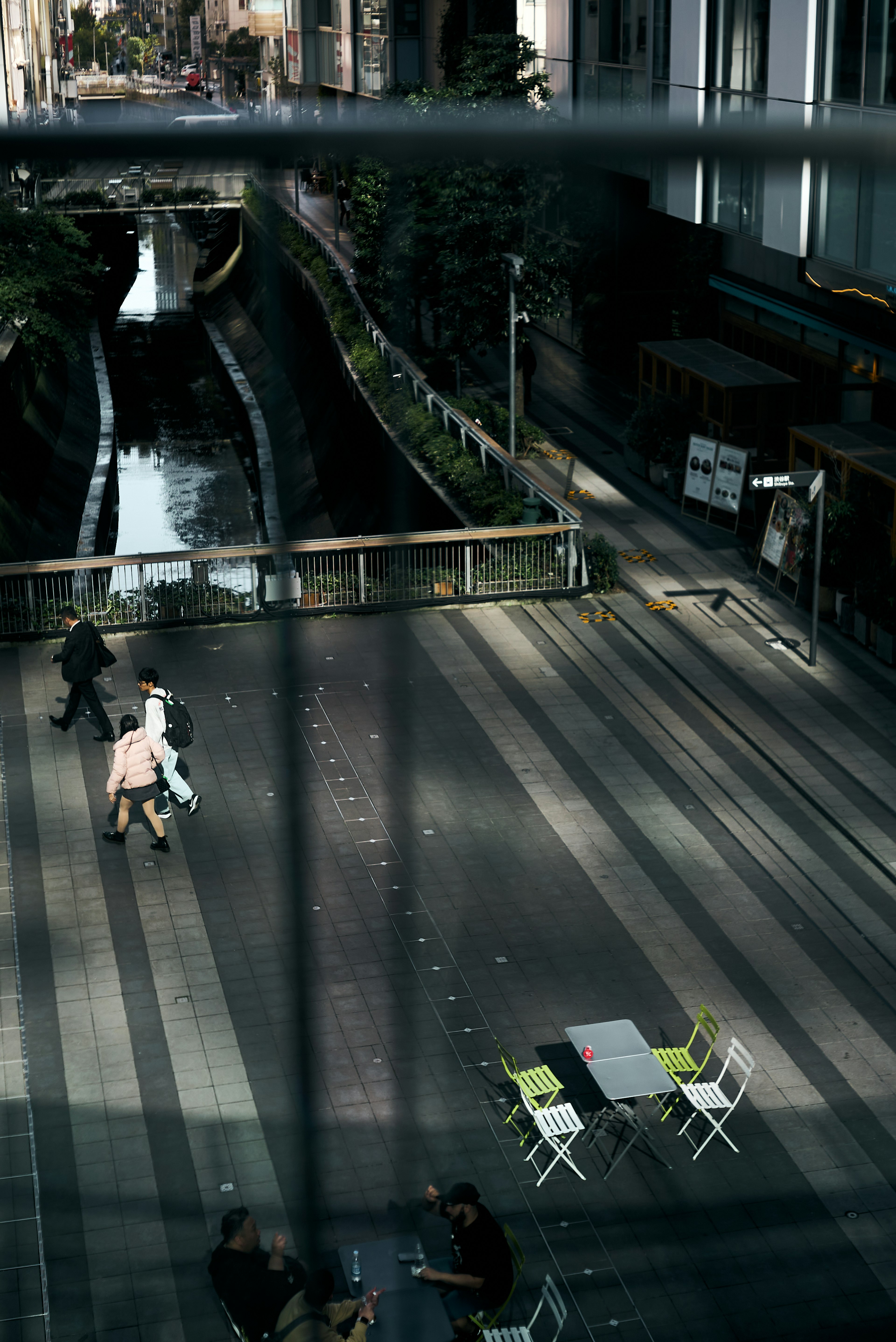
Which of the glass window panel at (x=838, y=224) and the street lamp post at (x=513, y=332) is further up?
the glass window panel at (x=838, y=224)

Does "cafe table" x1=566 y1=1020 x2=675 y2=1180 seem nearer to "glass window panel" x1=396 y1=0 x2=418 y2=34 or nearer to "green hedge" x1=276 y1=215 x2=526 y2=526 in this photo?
"green hedge" x1=276 y1=215 x2=526 y2=526

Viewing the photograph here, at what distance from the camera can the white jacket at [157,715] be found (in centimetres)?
1294

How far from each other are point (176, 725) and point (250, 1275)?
6745 millimetres

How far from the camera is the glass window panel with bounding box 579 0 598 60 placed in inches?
1086

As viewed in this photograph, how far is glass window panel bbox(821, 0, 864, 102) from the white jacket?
1132 cm

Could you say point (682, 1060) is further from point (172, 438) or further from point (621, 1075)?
point (172, 438)

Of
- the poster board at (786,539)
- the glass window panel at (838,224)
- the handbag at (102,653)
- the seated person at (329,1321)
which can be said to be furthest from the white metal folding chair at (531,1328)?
the glass window panel at (838,224)

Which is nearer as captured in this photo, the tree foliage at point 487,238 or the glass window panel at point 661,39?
the tree foliage at point 487,238

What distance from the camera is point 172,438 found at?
47.2m

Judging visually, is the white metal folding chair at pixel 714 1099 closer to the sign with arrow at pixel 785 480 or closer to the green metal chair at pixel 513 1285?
the green metal chair at pixel 513 1285

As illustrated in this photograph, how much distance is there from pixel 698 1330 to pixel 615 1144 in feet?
5.08

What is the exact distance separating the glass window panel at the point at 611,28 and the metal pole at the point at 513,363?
5439 mm

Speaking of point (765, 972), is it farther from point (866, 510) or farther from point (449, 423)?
point (449, 423)

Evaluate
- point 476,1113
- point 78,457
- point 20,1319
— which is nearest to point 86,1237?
point 20,1319
